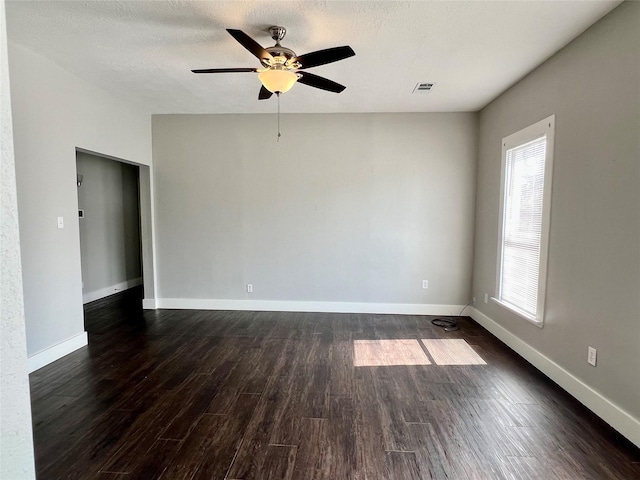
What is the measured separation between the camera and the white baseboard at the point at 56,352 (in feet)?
9.05

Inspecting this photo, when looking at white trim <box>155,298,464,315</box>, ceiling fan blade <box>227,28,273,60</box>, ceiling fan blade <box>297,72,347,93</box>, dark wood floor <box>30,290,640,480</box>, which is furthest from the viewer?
white trim <box>155,298,464,315</box>

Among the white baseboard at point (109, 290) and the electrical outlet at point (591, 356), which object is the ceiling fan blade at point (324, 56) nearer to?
the electrical outlet at point (591, 356)

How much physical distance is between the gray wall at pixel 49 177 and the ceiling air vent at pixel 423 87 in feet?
11.4

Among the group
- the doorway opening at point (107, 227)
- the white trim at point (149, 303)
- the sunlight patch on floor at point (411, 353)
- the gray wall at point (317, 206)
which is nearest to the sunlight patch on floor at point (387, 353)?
the sunlight patch on floor at point (411, 353)

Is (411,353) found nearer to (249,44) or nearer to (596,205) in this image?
(596,205)

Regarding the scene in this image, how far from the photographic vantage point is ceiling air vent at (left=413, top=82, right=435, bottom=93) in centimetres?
323

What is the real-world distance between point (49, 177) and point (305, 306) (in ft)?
10.5

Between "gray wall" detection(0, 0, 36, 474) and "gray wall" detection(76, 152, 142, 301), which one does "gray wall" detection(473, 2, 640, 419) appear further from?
"gray wall" detection(76, 152, 142, 301)

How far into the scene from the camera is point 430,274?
4324 mm

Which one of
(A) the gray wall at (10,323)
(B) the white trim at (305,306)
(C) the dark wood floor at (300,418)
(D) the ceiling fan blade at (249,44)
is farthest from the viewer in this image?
(B) the white trim at (305,306)

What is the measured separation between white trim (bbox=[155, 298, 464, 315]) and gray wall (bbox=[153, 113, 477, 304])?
8cm

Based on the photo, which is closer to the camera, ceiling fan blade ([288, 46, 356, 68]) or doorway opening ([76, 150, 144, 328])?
ceiling fan blade ([288, 46, 356, 68])

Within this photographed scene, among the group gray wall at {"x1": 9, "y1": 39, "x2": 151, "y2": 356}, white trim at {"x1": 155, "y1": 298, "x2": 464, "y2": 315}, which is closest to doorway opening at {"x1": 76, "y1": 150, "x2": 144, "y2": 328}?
white trim at {"x1": 155, "y1": 298, "x2": 464, "y2": 315}

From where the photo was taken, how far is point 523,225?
312cm
